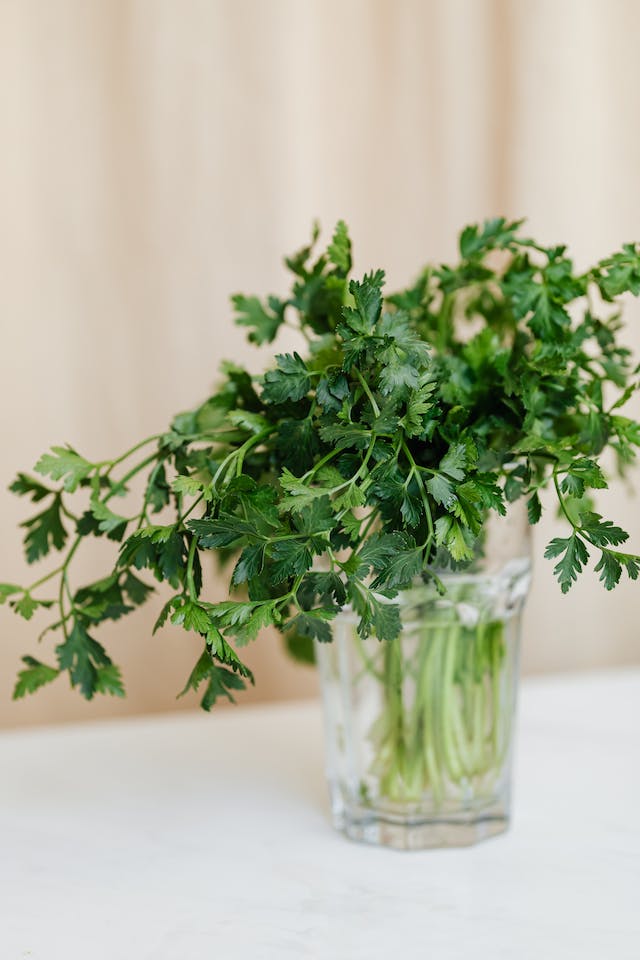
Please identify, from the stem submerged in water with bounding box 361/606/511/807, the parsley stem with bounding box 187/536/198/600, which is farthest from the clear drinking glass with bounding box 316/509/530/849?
the parsley stem with bounding box 187/536/198/600

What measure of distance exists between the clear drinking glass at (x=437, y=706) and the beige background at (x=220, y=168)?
1.69ft

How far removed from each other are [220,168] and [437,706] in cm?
73

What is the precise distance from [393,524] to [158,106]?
771mm

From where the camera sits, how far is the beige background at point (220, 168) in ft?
3.65

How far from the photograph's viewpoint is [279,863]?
688 millimetres

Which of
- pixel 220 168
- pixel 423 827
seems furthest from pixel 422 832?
pixel 220 168

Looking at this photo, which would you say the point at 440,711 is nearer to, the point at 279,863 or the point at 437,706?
the point at 437,706

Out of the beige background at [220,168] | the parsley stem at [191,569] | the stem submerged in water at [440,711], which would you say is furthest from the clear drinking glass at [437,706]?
the beige background at [220,168]

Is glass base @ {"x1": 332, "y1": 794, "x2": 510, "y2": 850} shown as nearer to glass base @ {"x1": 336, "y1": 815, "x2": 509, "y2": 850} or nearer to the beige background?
glass base @ {"x1": 336, "y1": 815, "x2": 509, "y2": 850}

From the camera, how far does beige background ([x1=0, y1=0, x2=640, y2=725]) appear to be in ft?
3.65

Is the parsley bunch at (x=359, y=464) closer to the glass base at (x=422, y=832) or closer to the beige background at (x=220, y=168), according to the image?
the glass base at (x=422, y=832)

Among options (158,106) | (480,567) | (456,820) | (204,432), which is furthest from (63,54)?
(456,820)

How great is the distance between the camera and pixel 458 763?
680 millimetres

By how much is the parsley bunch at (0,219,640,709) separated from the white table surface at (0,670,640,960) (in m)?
0.15
